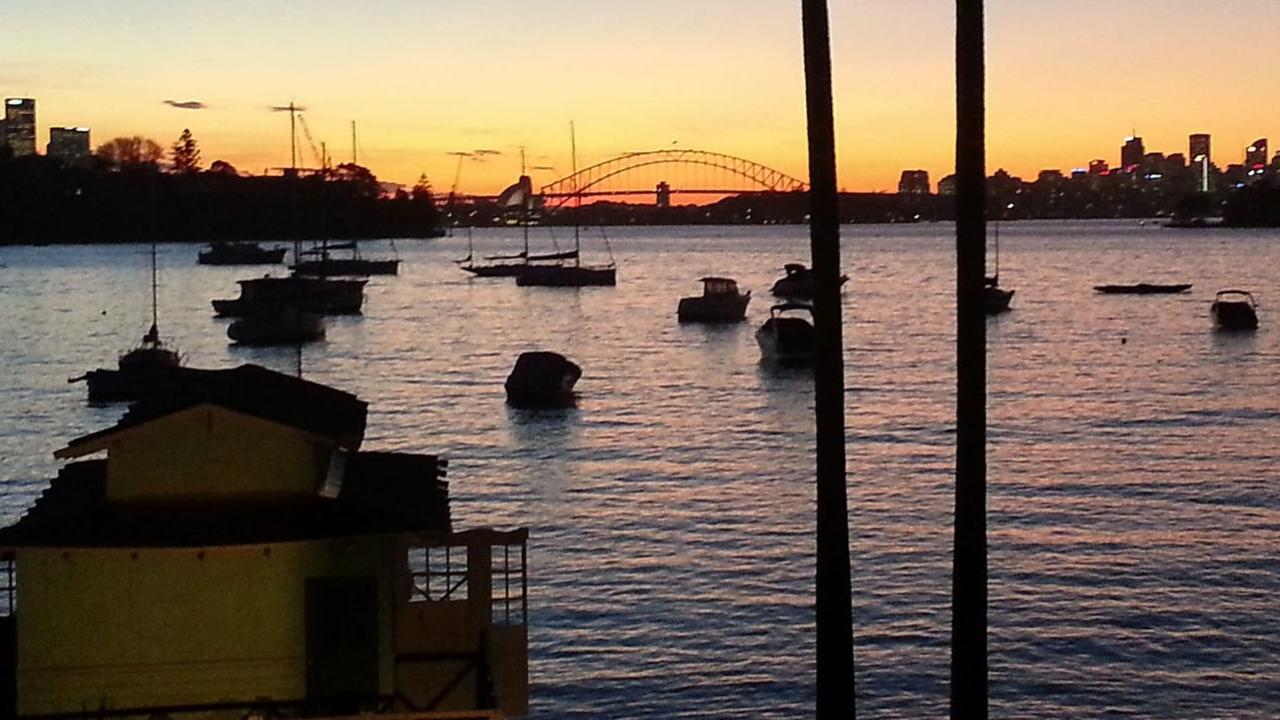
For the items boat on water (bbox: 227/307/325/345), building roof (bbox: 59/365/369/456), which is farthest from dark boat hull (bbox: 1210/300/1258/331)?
building roof (bbox: 59/365/369/456)

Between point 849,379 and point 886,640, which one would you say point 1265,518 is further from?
point 849,379

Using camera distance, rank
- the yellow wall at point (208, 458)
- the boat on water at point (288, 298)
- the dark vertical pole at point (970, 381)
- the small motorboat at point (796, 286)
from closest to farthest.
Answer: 1. the dark vertical pole at point (970, 381)
2. the yellow wall at point (208, 458)
3. the boat on water at point (288, 298)
4. the small motorboat at point (796, 286)

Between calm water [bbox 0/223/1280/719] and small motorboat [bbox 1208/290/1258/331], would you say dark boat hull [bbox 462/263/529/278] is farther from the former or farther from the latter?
small motorboat [bbox 1208/290/1258/331]

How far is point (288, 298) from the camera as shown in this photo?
8356 cm

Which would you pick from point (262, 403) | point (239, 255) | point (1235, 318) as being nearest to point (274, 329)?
point (1235, 318)

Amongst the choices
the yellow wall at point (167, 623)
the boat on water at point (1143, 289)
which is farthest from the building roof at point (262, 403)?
the boat on water at point (1143, 289)

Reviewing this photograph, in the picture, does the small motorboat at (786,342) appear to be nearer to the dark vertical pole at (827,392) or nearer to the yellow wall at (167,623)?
the dark vertical pole at (827,392)

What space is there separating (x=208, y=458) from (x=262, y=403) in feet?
2.36

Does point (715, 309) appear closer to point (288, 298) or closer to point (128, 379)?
point (288, 298)

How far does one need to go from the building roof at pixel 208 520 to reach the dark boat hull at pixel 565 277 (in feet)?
370

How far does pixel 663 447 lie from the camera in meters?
41.5

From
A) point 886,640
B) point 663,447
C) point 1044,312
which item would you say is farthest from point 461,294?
point 886,640

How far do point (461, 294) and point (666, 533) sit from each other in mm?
96278

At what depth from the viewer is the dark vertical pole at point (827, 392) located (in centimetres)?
955
